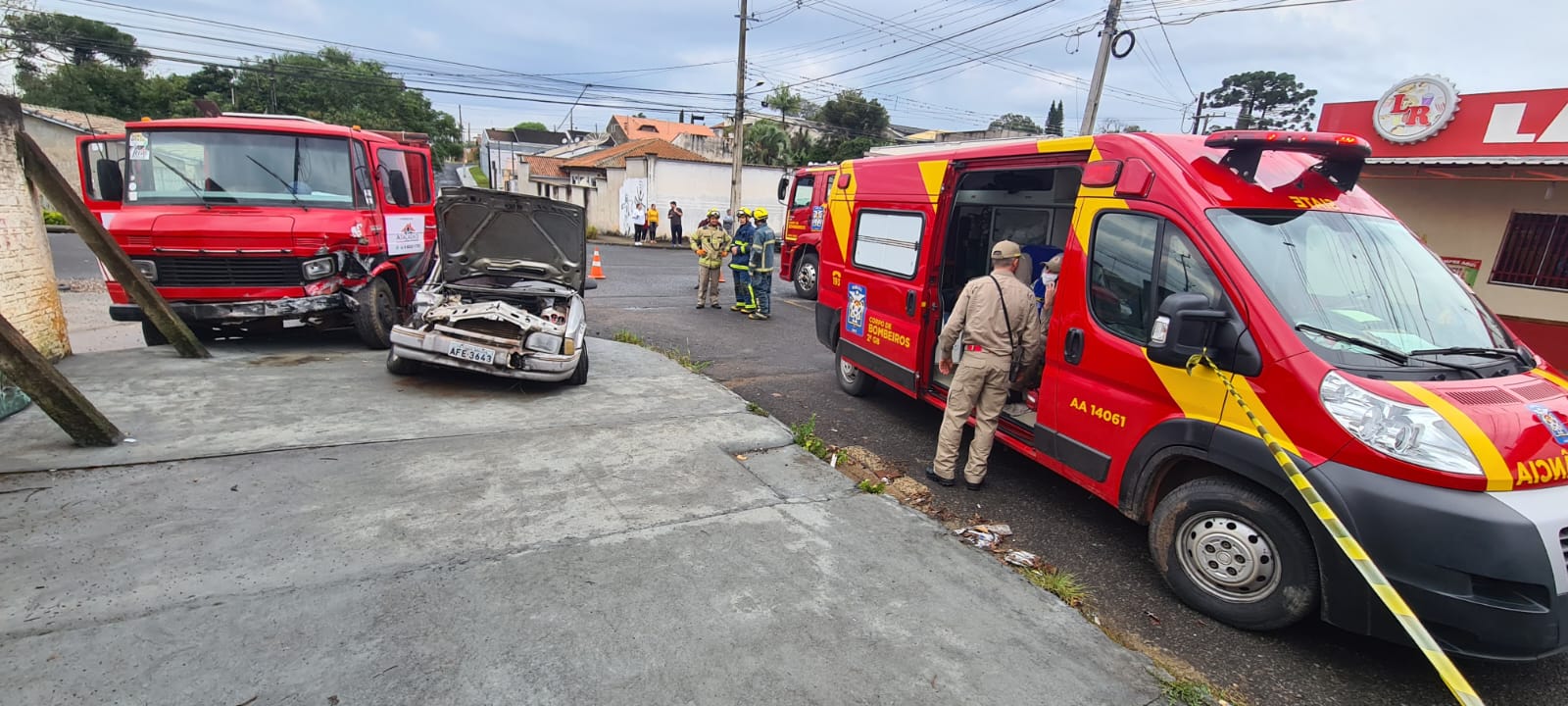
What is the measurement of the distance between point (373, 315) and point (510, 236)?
172 centimetres

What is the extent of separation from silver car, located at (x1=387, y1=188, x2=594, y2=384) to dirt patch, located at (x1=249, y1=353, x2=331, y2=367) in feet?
3.28

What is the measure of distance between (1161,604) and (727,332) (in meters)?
7.36

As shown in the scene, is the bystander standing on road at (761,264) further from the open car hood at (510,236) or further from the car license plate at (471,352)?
the car license plate at (471,352)

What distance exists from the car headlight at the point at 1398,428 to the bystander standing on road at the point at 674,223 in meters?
A: 24.6

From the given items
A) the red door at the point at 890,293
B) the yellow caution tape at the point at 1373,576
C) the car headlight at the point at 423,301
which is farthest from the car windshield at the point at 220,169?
the yellow caution tape at the point at 1373,576

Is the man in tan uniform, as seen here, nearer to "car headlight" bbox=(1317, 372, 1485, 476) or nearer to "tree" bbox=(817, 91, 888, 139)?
"car headlight" bbox=(1317, 372, 1485, 476)

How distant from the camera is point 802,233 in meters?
14.3

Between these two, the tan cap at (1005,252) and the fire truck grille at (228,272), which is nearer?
the tan cap at (1005,252)

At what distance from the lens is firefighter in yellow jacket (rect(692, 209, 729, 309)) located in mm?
11508

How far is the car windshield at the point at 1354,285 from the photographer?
2955 millimetres

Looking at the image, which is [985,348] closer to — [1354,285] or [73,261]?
[1354,285]

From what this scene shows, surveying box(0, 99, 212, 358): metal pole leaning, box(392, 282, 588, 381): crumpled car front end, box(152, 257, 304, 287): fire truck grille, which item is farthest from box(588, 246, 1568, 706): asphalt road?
box(0, 99, 212, 358): metal pole leaning

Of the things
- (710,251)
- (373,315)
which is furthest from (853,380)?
(710,251)

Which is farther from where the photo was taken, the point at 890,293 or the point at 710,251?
the point at 710,251
